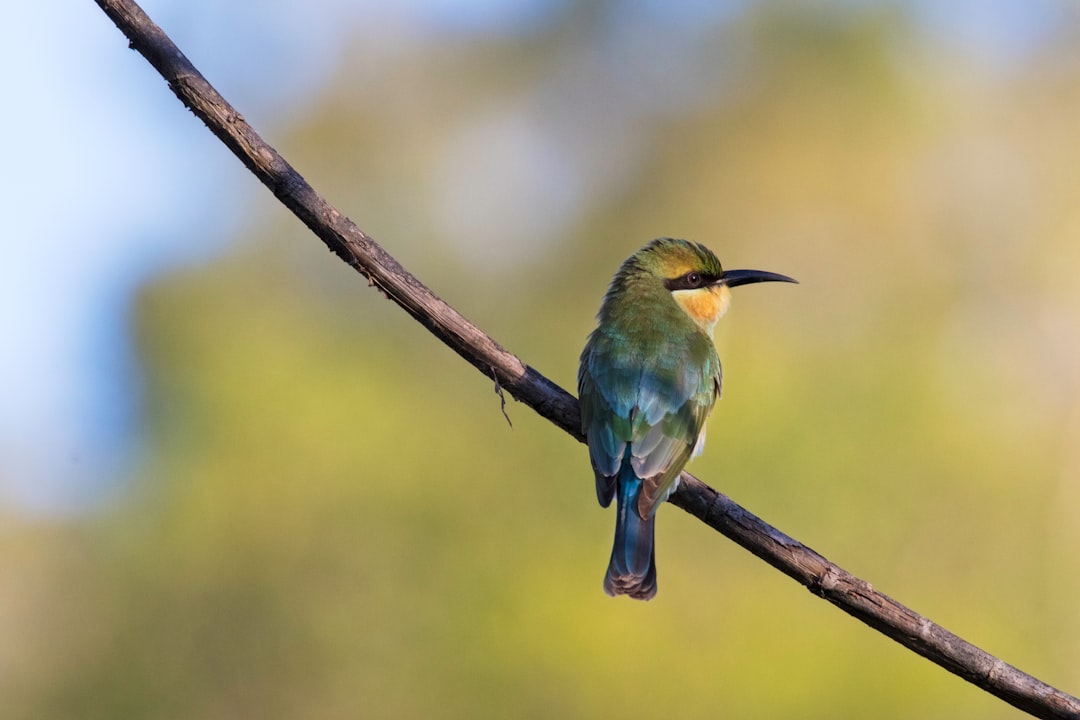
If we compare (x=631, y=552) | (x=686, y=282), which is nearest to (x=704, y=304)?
(x=686, y=282)

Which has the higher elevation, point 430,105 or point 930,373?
point 430,105

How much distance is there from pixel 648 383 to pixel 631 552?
54cm

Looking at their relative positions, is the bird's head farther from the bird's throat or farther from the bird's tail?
the bird's tail

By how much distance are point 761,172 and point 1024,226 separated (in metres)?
3.34

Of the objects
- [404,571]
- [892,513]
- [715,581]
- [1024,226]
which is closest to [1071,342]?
[1024,226]

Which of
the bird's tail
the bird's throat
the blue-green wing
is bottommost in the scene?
the bird's tail

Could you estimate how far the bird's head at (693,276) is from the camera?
13.7 ft

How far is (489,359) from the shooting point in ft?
8.38

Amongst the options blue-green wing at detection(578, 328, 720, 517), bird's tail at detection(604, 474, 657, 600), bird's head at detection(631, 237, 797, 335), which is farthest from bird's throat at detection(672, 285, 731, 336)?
bird's tail at detection(604, 474, 657, 600)

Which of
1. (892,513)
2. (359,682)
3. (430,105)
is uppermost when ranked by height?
(430,105)

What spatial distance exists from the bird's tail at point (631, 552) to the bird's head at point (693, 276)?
0.94 m

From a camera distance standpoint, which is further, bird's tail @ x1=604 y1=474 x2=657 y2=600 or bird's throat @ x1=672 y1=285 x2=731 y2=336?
bird's throat @ x1=672 y1=285 x2=731 y2=336

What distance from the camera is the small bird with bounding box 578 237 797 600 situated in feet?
10.9

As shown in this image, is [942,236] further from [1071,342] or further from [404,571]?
[404,571]
